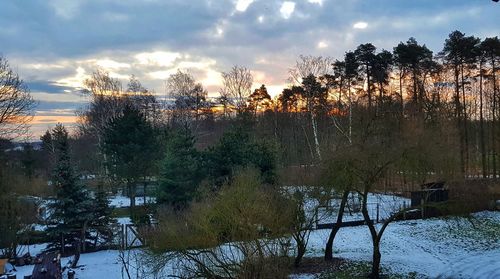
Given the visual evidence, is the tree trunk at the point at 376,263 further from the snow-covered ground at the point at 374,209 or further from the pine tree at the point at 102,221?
the pine tree at the point at 102,221

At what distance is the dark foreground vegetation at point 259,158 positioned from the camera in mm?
13102

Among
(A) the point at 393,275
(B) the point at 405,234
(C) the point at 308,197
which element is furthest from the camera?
(B) the point at 405,234

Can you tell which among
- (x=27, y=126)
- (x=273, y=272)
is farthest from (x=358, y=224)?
(x=27, y=126)

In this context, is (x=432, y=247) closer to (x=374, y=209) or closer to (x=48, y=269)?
(x=374, y=209)

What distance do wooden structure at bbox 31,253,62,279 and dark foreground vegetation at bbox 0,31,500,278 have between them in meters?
2.98

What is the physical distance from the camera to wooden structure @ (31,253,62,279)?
1315cm

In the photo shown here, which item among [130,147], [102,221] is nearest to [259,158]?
[102,221]

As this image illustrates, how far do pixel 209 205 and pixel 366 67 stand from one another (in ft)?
89.7

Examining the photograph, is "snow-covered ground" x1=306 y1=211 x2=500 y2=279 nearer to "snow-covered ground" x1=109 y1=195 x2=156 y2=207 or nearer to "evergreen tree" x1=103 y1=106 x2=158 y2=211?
"evergreen tree" x1=103 y1=106 x2=158 y2=211

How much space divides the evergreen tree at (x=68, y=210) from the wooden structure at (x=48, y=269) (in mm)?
5286

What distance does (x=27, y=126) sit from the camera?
26.2 meters

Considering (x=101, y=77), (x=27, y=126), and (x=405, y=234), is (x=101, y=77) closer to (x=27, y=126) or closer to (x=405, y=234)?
(x=27, y=126)

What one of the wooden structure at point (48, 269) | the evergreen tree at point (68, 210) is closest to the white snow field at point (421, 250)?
the evergreen tree at point (68, 210)

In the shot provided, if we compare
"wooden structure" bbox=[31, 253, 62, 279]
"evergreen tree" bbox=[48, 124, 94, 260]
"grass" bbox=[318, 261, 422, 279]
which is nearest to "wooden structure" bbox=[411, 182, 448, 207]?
"grass" bbox=[318, 261, 422, 279]
